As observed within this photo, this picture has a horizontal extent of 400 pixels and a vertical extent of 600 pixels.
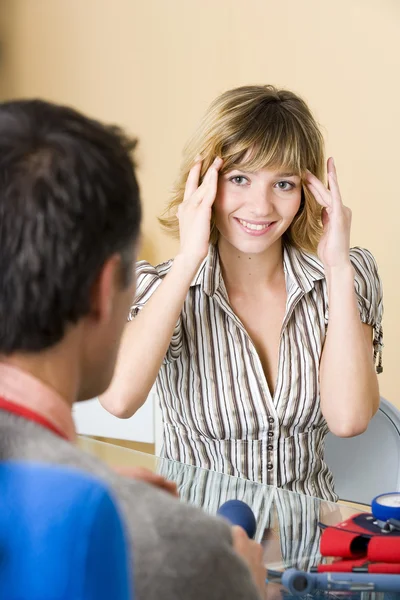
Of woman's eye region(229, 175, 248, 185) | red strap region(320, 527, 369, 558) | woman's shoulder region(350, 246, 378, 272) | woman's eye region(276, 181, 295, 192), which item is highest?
woman's eye region(229, 175, 248, 185)

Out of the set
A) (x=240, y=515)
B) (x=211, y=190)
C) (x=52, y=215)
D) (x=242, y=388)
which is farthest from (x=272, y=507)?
(x=52, y=215)

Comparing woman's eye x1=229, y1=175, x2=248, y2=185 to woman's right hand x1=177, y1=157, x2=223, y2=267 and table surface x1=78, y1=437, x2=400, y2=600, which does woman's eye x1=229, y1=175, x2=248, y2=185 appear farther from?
table surface x1=78, y1=437, x2=400, y2=600

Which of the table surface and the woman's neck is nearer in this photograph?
the table surface

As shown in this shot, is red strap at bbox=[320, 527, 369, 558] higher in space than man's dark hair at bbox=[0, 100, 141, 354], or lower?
lower

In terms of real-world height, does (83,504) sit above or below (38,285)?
below

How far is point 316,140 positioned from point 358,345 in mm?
446

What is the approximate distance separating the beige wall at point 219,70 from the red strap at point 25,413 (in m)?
2.39

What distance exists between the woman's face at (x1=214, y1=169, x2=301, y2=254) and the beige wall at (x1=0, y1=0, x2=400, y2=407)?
1193 mm

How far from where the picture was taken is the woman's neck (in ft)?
6.27

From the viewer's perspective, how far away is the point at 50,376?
2.35 feet

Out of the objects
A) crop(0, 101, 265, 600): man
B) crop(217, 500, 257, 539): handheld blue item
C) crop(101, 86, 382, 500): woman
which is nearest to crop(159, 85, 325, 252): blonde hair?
crop(101, 86, 382, 500): woman

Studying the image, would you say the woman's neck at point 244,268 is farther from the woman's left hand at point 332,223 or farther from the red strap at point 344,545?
the red strap at point 344,545

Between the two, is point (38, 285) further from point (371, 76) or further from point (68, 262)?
point (371, 76)

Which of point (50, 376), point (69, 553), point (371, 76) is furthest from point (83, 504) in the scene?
point (371, 76)
